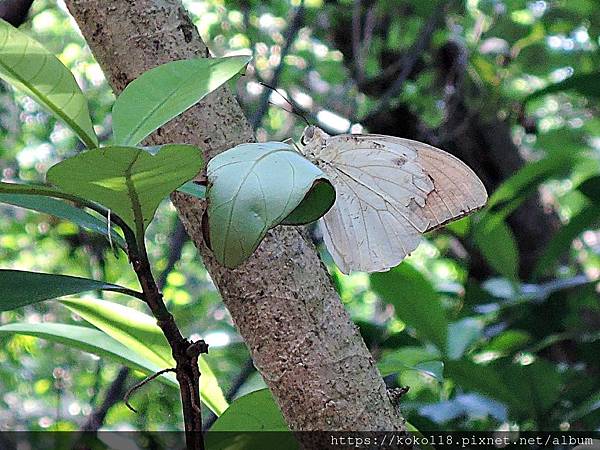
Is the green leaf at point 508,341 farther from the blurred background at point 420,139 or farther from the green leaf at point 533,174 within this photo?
the green leaf at point 533,174

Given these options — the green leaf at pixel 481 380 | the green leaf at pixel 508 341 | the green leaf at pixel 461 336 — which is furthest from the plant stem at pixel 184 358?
the green leaf at pixel 508 341

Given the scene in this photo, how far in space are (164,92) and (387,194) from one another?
27 centimetres

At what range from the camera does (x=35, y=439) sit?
91 cm

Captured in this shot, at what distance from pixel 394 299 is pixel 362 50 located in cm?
88

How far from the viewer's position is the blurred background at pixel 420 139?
3.74ft

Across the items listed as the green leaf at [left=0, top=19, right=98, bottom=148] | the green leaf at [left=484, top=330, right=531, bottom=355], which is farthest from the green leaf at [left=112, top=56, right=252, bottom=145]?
the green leaf at [left=484, top=330, right=531, bottom=355]

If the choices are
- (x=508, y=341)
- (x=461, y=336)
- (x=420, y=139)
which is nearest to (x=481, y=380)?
(x=461, y=336)

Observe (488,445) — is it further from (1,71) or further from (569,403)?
(1,71)

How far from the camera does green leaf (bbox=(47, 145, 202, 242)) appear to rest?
36cm

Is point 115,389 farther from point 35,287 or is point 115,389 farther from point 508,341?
point 35,287

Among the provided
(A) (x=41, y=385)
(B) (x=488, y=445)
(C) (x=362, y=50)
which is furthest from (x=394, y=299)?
(A) (x=41, y=385)

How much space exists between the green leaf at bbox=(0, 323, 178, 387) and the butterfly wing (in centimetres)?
18

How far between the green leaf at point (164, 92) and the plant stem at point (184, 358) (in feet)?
0.23

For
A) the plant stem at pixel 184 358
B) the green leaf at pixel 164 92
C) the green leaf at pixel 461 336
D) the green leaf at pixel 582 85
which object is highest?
the green leaf at pixel 582 85
